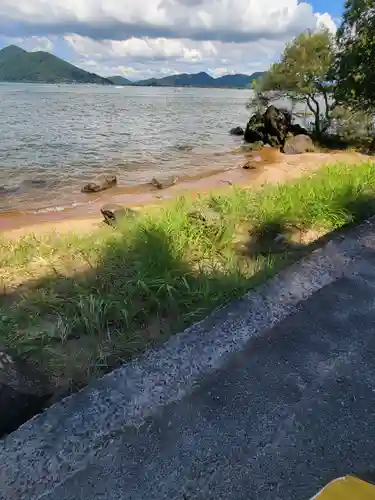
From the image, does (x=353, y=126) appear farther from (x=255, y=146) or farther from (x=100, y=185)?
(x=100, y=185)

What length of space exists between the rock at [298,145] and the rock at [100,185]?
10434 mm

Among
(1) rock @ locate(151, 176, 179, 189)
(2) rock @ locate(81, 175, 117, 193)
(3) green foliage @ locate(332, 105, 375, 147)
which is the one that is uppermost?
(2) rock @ locate(81, 175, 117, 193)

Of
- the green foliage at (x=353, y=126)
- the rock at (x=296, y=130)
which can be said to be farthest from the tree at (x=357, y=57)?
the rock at (x=296, y=130)

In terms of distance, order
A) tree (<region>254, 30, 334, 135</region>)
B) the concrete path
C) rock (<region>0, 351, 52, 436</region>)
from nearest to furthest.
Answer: the concrete path
rock (<region>0, 351, 52, 436</region>)
tree (<region>254, 30, 334, 135</region>)

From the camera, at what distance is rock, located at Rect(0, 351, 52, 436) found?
1968mm

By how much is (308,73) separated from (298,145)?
3.26 metres

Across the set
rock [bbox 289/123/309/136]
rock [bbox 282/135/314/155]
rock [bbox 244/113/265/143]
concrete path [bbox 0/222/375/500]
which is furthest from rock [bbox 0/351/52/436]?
rock [bbox 244/113/265/143]

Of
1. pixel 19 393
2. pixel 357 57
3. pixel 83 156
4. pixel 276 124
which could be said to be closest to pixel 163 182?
pixel 83 156

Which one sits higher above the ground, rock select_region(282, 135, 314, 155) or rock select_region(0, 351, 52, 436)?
rock select_region(0, 351, 52, 436)

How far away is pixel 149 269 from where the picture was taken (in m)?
4.00

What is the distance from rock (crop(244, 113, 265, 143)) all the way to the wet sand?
10.1ft

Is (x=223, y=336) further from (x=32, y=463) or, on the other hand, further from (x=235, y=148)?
(x=235, y=148)

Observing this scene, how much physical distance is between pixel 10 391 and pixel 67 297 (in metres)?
1.90

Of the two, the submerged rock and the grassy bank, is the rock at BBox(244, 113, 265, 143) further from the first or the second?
the grassy bank
